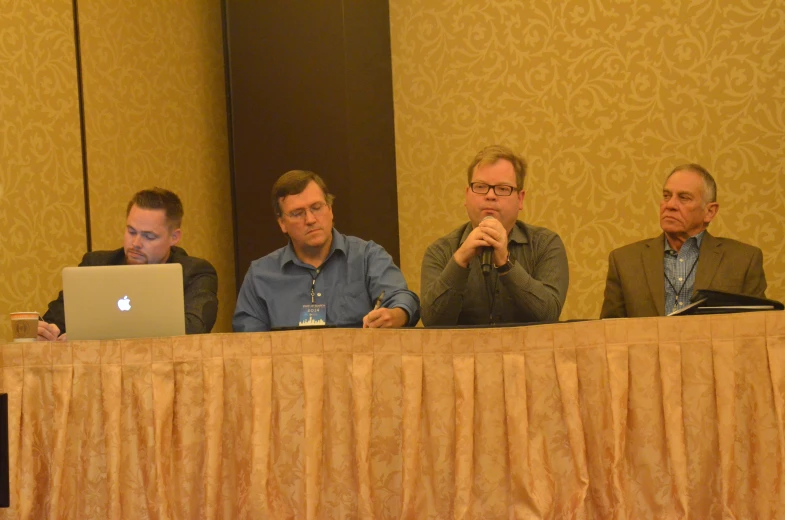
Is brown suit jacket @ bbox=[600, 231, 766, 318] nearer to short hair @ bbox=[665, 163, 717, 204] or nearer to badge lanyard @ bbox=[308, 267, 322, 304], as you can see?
short hair @ bbox=[665, 163, 717, 204]

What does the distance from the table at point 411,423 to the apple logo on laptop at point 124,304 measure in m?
0.12

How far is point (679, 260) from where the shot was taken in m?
3.23

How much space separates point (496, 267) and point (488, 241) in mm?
121

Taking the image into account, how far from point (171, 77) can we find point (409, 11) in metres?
1.11

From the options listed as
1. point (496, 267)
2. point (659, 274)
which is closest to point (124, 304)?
point (496, 267)

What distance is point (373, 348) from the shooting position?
2123 mm

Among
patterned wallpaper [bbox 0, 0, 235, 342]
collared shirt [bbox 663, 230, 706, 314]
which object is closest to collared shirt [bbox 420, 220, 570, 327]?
collared shirt [bbox 663, 230, 706, 314]

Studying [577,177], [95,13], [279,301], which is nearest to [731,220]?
[577,177]

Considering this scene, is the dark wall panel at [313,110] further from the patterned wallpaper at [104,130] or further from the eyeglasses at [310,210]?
the eyeglasses at [310,210]

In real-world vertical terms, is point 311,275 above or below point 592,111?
below

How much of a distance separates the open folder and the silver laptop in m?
1.28

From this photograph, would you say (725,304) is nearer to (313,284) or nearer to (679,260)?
(679,260)

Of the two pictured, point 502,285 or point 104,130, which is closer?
point 502,285

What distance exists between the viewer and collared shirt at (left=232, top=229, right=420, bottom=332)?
116 inches
